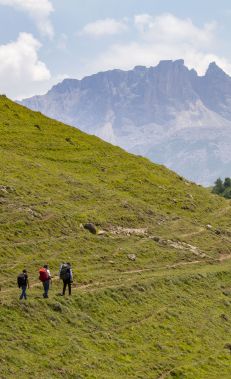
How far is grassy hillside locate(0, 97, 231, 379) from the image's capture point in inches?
1567

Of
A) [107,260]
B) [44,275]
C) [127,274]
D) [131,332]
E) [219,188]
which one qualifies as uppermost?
[219,188]

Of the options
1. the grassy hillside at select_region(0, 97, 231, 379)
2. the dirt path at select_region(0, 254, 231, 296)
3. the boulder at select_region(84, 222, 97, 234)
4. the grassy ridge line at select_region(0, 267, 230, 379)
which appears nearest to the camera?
the grassy ridge line at select_region(0, 267, 230, 379)

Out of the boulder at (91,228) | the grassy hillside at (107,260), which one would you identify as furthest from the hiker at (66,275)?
the boulder at (91,228)

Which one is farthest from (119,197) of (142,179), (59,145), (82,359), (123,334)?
(82,359)

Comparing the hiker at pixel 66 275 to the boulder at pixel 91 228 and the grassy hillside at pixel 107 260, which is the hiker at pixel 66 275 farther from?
the boulder at pixel 91 228

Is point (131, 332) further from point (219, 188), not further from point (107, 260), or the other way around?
point (219, 188)

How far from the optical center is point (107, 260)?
57000 millimetres

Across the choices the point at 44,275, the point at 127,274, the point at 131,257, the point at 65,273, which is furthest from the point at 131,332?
the point at 131,257

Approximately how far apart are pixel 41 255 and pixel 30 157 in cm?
2939

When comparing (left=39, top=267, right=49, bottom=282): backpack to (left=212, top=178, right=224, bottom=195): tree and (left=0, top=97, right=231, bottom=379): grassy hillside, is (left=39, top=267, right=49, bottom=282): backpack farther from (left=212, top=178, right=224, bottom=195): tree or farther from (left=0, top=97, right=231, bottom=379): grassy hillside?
(left=212, top=178, right=224, bottom=195): tree

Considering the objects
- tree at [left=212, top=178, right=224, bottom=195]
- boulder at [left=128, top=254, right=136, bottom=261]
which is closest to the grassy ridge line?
boulder at [left=128, top=254, right=136, bottom=261]

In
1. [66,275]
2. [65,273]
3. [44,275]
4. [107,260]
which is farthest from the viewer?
[107,260]

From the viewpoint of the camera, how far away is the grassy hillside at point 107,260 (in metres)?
39.8

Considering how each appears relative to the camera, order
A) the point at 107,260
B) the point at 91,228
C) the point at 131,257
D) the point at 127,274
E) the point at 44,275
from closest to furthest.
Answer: the point at 44,275
the point at 127,274
the point at 107,260
the point at 131,257
the point at 91,228
